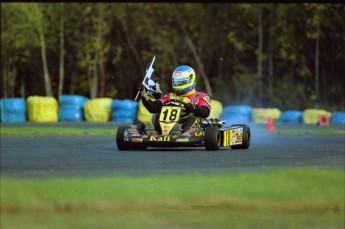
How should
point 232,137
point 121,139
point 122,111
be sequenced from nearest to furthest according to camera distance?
point 121,139 < point 232,137 < point 122,111

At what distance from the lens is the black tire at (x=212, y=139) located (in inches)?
587

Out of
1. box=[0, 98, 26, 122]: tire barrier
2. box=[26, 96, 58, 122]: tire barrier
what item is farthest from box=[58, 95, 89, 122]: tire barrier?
box=[0, 98, 26, 122]: tire barrier

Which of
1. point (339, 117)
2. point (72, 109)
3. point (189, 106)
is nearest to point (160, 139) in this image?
point (189, 106)

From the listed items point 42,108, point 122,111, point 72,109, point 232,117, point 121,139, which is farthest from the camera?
point 42,108

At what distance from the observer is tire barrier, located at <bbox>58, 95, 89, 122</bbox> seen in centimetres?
6775

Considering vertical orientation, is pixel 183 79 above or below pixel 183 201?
above

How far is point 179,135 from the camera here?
15055 millimetres

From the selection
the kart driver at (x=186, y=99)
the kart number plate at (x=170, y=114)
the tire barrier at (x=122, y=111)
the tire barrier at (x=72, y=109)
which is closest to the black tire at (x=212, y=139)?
the kart driver at (x=186, y=99)

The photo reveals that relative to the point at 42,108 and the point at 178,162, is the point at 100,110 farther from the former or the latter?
the point at 178,162

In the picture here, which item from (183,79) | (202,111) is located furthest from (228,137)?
(183,79)

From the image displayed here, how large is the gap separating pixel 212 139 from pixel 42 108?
55.1 metres

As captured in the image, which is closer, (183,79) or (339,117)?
(183,79)

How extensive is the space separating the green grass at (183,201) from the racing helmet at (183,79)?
184cm

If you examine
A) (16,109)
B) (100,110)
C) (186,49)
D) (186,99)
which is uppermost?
(186,49)
